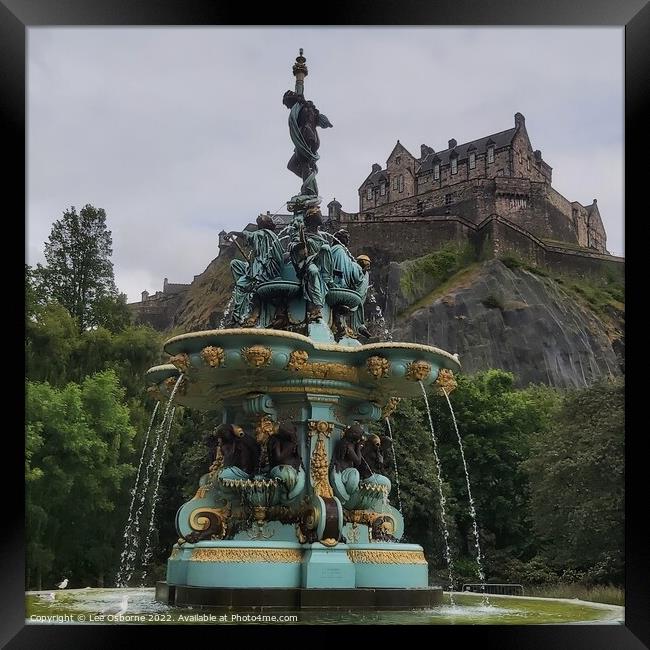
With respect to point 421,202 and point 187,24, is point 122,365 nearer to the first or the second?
point 187,24

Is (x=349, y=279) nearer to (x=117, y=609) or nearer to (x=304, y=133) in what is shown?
(x=304, y=133)

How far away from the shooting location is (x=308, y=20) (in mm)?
7758

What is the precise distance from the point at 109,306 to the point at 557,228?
55734 millimetres

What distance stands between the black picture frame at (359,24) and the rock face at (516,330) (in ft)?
162

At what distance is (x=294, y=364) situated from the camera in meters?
10.6

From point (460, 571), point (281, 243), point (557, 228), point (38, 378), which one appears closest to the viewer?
point (281, 243)

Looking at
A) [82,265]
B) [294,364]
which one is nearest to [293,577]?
[294,364]

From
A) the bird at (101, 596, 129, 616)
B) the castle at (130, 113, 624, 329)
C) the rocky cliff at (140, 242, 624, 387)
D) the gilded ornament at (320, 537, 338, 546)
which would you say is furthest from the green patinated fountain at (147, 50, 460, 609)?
the castle at (130, 113, 624, 329)

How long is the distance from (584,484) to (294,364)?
678 inches

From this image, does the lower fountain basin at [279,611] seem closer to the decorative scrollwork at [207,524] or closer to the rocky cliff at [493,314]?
the decorative scrollwork at [207,524]

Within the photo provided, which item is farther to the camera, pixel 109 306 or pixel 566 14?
pixel 109 306

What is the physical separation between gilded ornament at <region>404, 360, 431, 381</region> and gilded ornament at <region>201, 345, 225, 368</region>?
2.20 metres

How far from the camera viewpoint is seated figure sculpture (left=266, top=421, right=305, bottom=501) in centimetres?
1078
